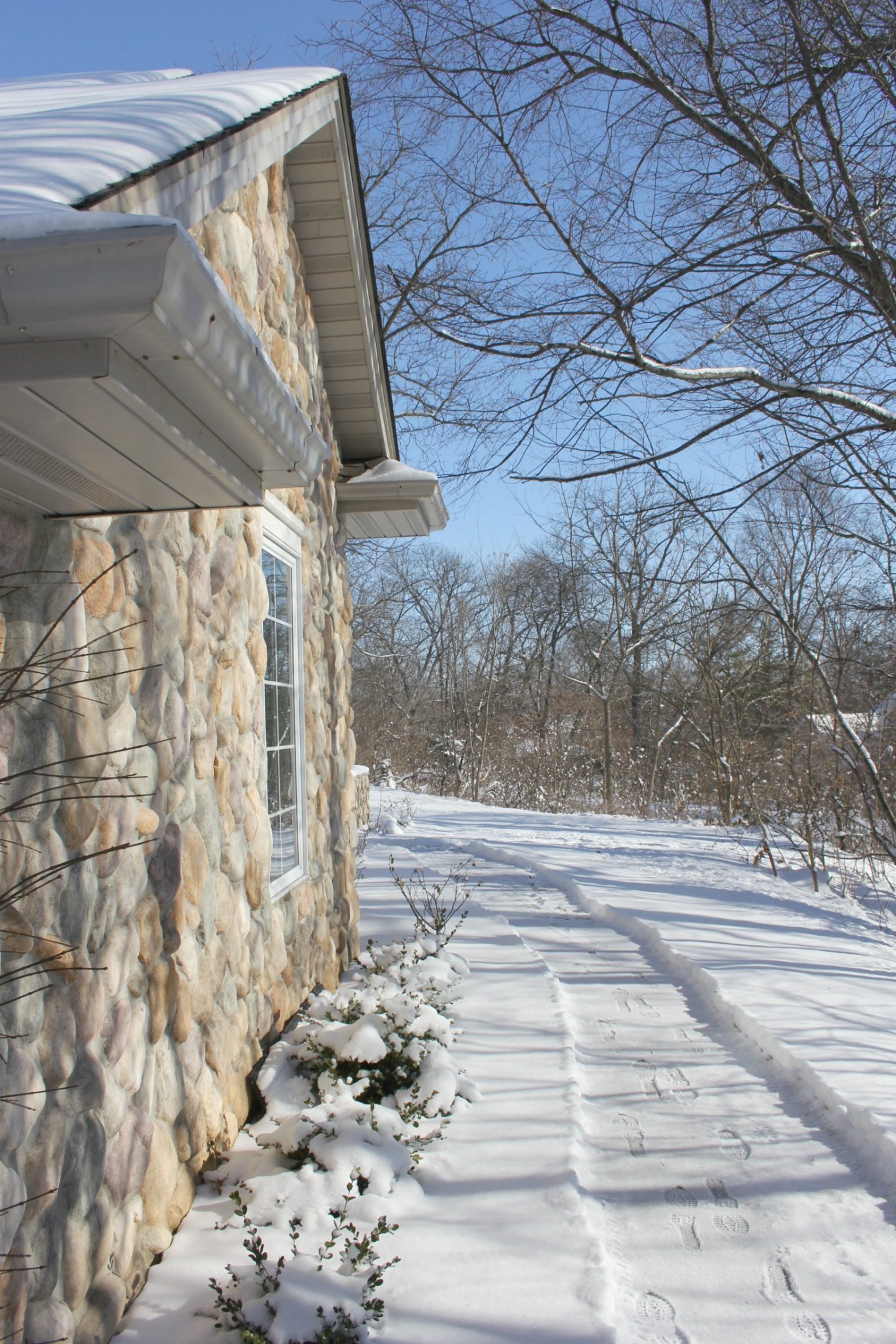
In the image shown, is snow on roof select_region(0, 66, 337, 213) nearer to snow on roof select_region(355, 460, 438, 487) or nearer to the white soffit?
the white soffit

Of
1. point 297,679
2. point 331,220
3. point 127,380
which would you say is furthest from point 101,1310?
point 331,220

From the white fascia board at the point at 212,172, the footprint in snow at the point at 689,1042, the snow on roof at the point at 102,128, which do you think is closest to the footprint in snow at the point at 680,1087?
the footprint in snow at the point at 689,1042

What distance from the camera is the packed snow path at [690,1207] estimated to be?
2.41 meters

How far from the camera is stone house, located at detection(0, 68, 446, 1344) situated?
159 cm

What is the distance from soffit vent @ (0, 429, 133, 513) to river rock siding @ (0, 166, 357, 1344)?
0.14 m

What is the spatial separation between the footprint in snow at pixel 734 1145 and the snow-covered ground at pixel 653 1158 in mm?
16

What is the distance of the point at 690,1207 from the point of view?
296 cm

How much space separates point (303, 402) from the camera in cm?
503

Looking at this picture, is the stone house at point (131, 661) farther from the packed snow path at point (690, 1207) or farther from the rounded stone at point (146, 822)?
the packed snow path at point (690, 1207)

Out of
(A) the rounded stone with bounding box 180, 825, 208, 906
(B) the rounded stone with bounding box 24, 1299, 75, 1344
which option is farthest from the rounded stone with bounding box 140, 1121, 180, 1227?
(A) the rounded stone with bounding box 180, 825, 208, 906

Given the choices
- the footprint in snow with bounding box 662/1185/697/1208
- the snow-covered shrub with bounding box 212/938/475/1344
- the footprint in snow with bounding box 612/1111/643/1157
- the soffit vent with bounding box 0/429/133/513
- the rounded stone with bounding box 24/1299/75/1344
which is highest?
the soffit vent with bounding box 0/429/133/513

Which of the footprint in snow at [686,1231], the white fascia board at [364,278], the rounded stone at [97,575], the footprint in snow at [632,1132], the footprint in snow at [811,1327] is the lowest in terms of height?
the footprint in snow at [811,1327]

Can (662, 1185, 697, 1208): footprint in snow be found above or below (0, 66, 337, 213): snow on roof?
below

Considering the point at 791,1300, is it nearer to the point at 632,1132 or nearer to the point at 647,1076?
the point at 632,1132
